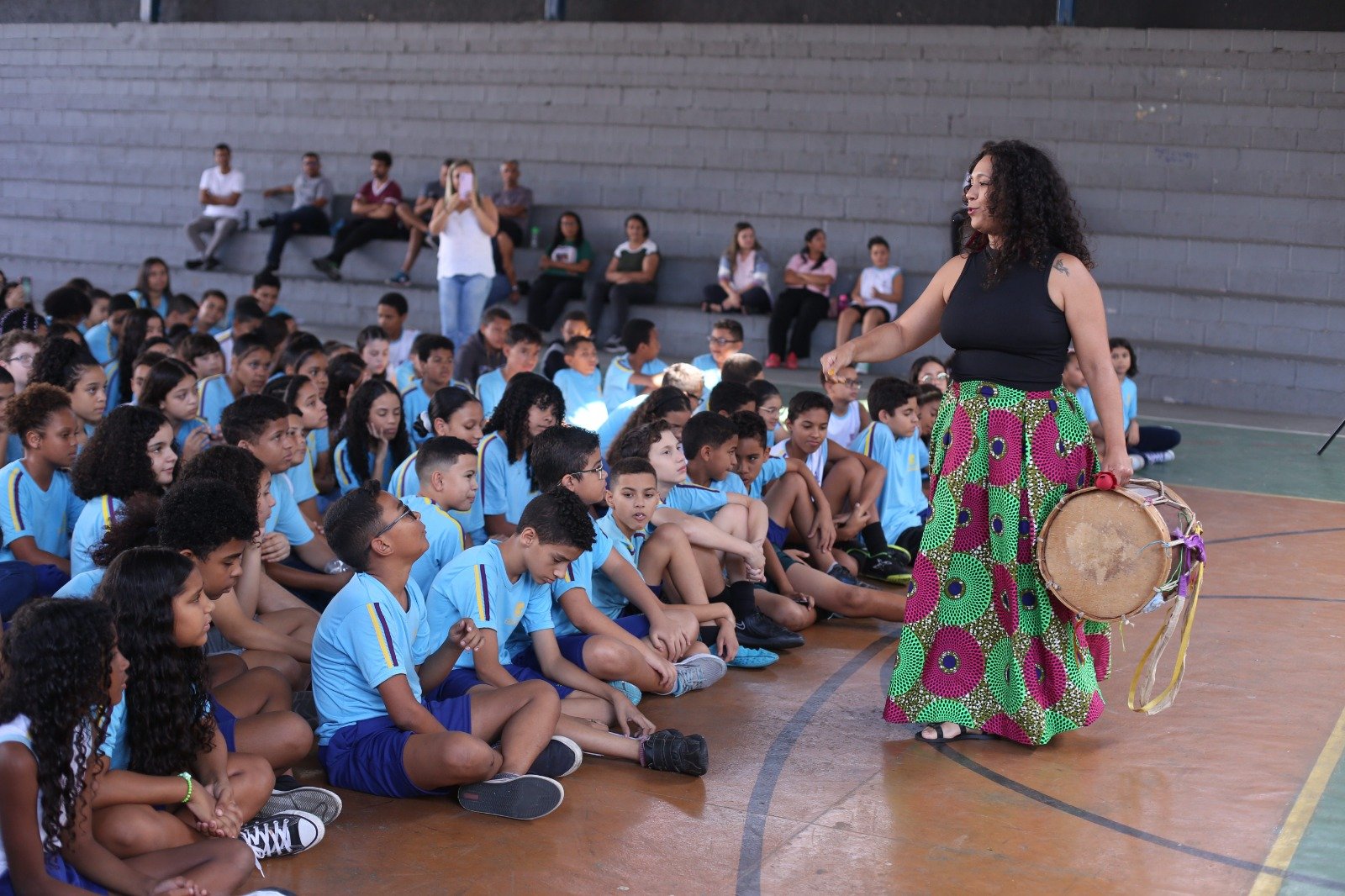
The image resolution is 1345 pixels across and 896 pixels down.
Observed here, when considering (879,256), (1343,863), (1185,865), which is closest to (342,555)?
(1185,865)

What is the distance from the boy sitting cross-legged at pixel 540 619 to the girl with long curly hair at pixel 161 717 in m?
0.86

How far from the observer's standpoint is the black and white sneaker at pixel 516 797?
3379 millimetres

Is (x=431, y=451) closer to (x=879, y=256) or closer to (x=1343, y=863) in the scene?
(x=1343, y=863)

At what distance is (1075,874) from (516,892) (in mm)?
1242

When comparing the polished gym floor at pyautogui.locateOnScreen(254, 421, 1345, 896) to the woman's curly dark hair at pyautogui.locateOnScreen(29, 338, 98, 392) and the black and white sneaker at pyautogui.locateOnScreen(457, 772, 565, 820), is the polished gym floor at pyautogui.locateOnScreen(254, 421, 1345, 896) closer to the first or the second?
the black and white sneaker at pyautogui.locateOnScreen(457, 772, 565, 820)

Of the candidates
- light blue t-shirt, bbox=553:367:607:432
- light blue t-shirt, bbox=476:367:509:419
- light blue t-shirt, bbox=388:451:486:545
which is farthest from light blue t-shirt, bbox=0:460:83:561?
light blue t-shirt, bbox=553:367:607:432

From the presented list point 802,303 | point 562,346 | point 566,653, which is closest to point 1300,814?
point 566,653

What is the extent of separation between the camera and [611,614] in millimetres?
4672

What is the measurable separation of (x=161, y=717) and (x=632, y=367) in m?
4.97

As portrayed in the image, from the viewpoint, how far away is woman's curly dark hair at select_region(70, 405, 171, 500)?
13.4ft

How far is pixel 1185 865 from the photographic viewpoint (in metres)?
3.20

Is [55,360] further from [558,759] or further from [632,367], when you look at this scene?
[558,759]

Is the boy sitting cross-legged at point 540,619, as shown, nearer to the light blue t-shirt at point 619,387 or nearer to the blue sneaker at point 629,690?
the blue sneaker at point 629,690

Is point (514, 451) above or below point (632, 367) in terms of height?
below
